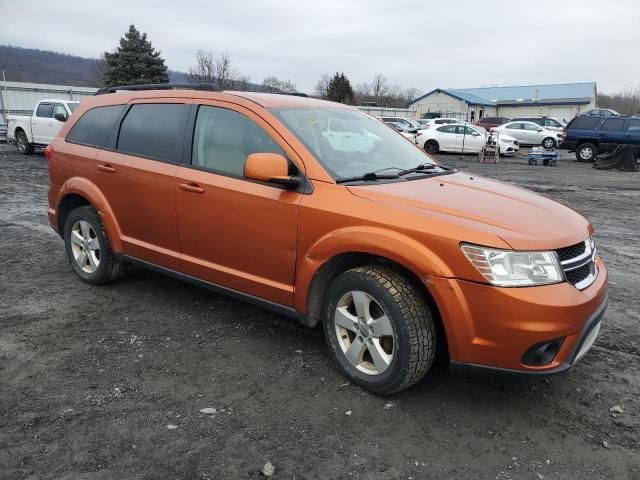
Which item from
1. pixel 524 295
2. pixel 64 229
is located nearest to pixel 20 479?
pixel 524 295

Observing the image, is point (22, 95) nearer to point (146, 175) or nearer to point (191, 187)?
point (146, 175)

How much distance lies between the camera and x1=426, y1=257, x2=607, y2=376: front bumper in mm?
2705

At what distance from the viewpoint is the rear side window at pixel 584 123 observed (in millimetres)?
21641

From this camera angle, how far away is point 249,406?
3105mm

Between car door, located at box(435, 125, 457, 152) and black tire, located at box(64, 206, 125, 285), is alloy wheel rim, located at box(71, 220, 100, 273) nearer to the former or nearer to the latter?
black tire, located at box(64, 206, 125, 285)

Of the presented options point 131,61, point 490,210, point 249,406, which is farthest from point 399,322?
point 131,61

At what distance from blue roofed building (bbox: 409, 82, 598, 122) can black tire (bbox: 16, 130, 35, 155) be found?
47109 mm

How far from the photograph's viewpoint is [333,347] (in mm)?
3418

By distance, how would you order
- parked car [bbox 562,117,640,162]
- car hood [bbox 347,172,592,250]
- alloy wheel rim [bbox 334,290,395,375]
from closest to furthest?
car hood [bbox 347,172,592,250] < alloy wheel rim [bbox 334,290,395,375] < parked car [bbox 562,117,640,162]

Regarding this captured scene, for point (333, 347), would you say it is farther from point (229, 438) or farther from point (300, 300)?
point (229, 438)

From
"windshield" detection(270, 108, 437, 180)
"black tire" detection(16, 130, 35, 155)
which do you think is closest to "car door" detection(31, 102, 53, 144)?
"black tire" detection(16, 130, 35, 155)

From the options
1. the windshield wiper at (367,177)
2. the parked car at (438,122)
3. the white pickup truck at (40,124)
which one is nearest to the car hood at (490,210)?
the windshield wiper at (367,177)

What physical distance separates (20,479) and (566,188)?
13.2 m

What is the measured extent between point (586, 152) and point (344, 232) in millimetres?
22167
